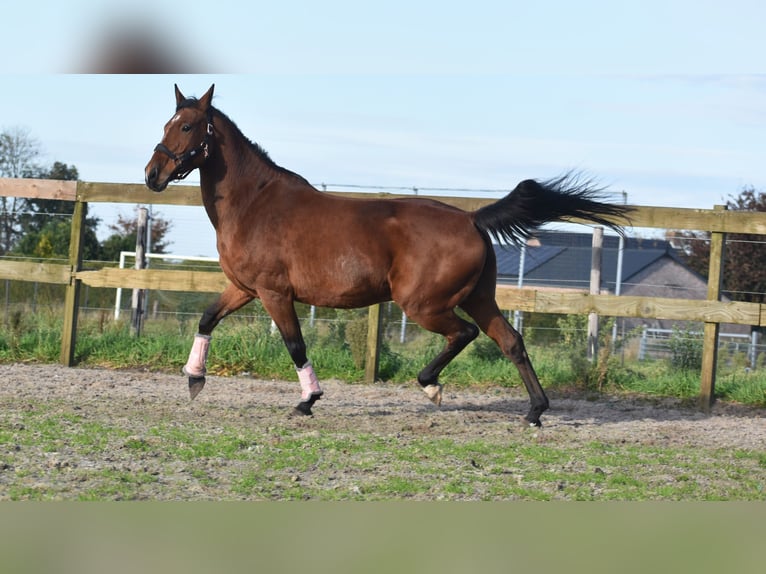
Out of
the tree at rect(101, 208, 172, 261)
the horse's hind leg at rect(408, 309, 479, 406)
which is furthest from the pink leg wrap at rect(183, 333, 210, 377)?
the tree at rect(101, 208, 172, 261)

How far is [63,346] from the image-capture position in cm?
859

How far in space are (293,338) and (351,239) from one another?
2.69ft

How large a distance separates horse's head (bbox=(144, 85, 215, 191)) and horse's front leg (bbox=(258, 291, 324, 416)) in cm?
105

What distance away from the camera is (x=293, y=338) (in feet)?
19.8

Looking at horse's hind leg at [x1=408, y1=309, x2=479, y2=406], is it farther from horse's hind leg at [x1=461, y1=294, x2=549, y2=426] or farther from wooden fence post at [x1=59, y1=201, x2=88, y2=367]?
wooden fence post at [x1=59, y1=201, x2=88, y2=367]

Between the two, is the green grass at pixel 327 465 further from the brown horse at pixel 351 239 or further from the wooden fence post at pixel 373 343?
the wooden fence post at pixel 373 343

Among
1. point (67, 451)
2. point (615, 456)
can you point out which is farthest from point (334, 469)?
point (615, 456)

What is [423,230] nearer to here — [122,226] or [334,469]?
[334,469]

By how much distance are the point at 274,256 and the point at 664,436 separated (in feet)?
9.80

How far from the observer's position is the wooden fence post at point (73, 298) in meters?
8.56

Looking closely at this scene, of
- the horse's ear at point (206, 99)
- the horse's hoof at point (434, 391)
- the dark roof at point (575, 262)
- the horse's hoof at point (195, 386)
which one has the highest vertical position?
the dark roof at point (575, 262)

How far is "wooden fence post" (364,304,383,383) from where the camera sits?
8.09m

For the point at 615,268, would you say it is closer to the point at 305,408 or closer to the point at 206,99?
the point at 305,408

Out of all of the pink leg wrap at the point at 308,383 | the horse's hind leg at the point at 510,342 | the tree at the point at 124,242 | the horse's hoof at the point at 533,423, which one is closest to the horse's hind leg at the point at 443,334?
the horse's hind leg at the point at 510,342
